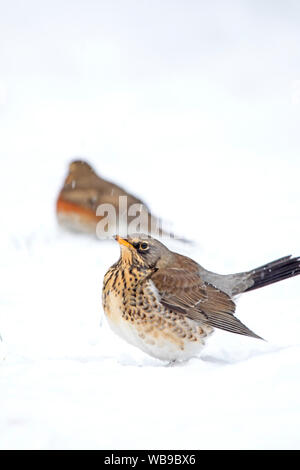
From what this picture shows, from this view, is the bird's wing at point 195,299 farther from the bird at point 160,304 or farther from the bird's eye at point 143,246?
the bird's eye at point 143,246

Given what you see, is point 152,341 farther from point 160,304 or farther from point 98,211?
point 98,211

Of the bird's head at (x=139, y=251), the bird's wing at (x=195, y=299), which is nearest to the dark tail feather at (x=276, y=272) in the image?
the bird's wing at (x=195, y=299)

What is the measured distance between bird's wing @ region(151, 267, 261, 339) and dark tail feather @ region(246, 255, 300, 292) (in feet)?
0.99

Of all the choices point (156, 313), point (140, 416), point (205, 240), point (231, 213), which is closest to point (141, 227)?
point (205, 240)

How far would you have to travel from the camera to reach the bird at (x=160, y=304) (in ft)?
15.2

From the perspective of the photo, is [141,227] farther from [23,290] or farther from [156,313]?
[156,313]

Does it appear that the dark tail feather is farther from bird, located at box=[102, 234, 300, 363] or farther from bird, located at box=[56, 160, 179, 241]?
bird, located at box=[56, 160, 179, 241]

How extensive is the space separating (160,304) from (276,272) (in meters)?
1.04

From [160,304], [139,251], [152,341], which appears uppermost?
[139,251]

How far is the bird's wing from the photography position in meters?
4.74

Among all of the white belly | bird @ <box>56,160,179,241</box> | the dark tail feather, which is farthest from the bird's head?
bird @ <box>56,160,179,241</box>

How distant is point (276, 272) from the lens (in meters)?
5.23

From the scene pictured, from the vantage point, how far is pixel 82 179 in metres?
8.50

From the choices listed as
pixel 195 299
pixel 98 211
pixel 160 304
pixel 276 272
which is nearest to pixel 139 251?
pixel 160 304
